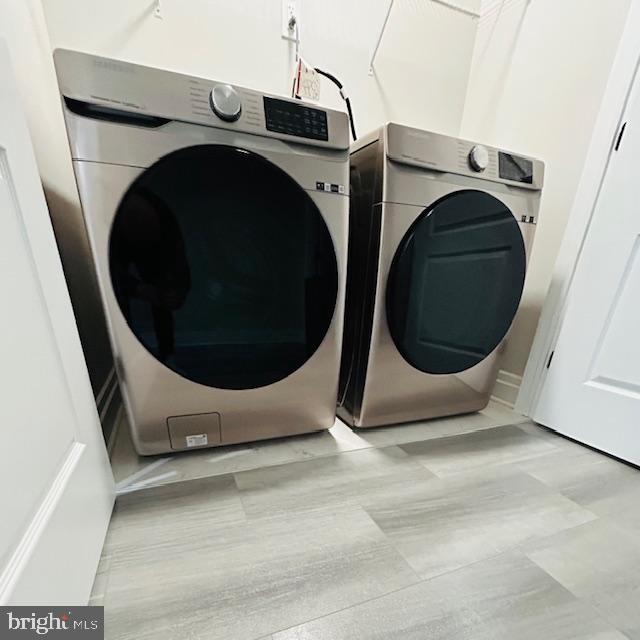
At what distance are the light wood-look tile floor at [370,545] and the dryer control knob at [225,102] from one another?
0.82 metres

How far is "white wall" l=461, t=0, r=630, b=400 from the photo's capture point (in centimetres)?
103

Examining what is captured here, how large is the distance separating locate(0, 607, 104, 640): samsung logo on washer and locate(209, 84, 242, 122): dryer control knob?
2.58 feet

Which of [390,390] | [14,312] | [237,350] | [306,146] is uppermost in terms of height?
[306,146]

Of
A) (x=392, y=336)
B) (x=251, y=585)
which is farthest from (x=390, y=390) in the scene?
(x=251, y=585)

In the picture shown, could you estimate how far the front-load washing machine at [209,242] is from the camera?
59 cm

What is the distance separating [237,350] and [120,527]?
417 millimetres

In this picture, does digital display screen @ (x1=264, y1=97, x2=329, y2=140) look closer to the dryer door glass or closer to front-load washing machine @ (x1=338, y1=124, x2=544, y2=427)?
front-load washing machine @ (x1=338, y1=124, x2=544, y2=427)

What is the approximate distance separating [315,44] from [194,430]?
4.88ft

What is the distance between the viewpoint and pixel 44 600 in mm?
363

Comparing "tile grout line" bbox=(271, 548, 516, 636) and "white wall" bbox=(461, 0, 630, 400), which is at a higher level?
"white wall" bbox=(461, 0, 630, 400)

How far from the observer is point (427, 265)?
0.87m

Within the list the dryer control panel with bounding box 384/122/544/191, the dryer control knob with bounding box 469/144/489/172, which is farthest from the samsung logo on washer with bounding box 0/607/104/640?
the dryer control knob with bounding box 469/144/489/172

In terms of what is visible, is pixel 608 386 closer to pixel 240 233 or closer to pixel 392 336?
pixel 392 336

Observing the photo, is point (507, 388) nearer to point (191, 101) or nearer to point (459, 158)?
point (459, 158)
